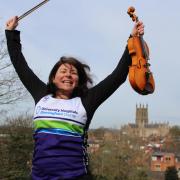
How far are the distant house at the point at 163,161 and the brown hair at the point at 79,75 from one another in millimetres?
68815

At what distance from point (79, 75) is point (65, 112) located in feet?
0.98

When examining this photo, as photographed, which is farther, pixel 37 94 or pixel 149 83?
pixel 37 94

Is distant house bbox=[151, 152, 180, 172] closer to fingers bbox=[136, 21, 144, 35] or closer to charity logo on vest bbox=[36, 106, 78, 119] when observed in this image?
fingers bbox=[136, 21, 144, 35]

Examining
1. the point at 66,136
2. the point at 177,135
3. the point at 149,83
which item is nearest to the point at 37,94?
the point at 66,136

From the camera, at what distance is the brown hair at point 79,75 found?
9.59ft

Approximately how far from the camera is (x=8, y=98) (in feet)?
72.6

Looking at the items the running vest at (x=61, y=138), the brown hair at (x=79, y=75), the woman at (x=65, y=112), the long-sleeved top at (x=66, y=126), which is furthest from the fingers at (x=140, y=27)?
the running vest at (x=61, y=138)

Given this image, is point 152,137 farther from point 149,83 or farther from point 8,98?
point 149,83

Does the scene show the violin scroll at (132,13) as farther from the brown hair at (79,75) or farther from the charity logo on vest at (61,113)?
the charity logo on vest at (61,113)

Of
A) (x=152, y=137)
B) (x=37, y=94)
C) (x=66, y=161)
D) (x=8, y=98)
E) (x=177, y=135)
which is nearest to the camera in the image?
(x=66, y=161)

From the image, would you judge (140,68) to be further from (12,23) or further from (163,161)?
(163,161)

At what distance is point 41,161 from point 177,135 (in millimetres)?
91925

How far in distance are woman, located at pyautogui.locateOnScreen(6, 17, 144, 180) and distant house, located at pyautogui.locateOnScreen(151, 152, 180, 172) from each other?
68.8 m

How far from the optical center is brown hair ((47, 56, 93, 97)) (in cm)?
292
